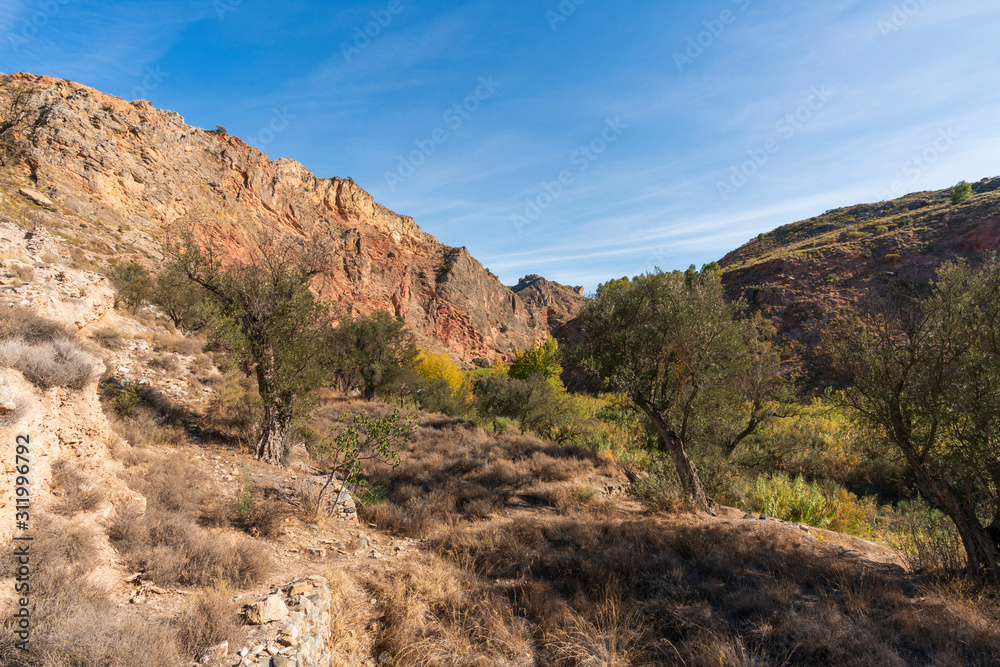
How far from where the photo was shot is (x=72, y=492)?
4414 millimetres

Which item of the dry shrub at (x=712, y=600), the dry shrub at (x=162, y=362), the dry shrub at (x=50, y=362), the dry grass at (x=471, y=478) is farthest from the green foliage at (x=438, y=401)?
the dry shrub at (x=50, y=362)

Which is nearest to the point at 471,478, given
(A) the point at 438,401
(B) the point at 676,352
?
(B) the point at 676,352

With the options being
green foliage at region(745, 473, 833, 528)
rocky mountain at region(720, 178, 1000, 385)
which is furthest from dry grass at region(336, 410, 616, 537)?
rocky mountain at region(720, 178, 1000, 385)

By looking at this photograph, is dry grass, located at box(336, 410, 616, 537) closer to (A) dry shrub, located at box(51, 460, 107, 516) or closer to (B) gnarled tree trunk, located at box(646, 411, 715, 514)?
(B) gnarled tree trunk, located at box(646, 411, 715, 514)

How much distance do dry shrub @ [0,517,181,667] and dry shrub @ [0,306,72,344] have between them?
3510 millimetres

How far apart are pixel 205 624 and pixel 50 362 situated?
4192 millimetres

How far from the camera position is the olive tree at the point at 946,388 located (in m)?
5.01

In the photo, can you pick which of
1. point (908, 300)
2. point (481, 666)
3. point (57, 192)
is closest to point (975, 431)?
point (908, 300)

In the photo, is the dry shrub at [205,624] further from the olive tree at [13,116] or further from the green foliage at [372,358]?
the olive tree at [13,116]

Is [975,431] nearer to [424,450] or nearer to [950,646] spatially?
[950,646]

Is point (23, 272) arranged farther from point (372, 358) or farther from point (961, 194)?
point (961, 194)

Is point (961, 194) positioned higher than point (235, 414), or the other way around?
point (961, 194)

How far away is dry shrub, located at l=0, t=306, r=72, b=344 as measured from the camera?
525cm

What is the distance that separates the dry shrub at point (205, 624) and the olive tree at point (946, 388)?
8607mm
